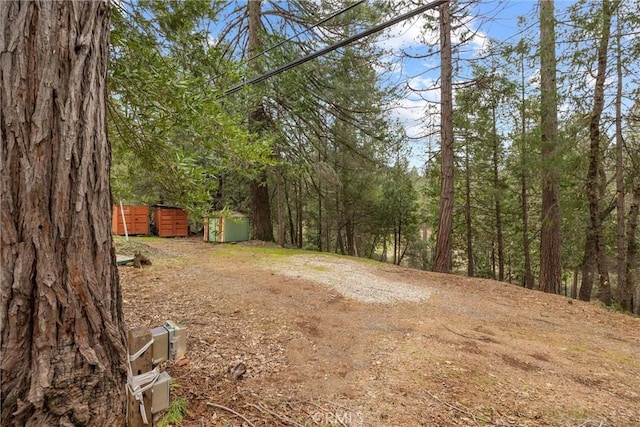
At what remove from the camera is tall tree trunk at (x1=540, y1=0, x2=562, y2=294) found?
4.94 meters

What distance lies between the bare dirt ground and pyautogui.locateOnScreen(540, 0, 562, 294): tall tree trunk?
1.77 metres

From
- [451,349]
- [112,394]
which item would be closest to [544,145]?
[451,349]

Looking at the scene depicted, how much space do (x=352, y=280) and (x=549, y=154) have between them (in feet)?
13.5

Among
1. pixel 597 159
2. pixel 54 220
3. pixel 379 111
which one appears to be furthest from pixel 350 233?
pixel 54 220

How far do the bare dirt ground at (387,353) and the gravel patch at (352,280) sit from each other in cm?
5

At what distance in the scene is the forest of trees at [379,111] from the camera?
248cm

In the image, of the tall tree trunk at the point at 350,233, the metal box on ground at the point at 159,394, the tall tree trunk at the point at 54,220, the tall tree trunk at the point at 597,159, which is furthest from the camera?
the tall tree trunk at the point at 350,233

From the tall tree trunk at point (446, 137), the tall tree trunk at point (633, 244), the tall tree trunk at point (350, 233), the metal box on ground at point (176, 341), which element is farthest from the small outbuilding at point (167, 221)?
the tall tree trunk at point (633, 244)

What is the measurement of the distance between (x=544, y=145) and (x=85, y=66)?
6.69 m

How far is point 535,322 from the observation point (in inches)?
133

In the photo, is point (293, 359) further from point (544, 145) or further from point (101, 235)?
point (544, 145)

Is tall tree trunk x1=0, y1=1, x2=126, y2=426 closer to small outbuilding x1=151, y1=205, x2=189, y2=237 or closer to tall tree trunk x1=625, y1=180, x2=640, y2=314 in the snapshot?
tall tree trunk x1=625, y1=180, x2=640, y2=314

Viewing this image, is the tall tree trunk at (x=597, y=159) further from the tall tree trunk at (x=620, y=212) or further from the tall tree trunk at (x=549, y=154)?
the tall tree trunk at (x=549, y=154)

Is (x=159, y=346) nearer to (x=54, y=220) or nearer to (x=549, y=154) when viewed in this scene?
(x=54, y=220)
